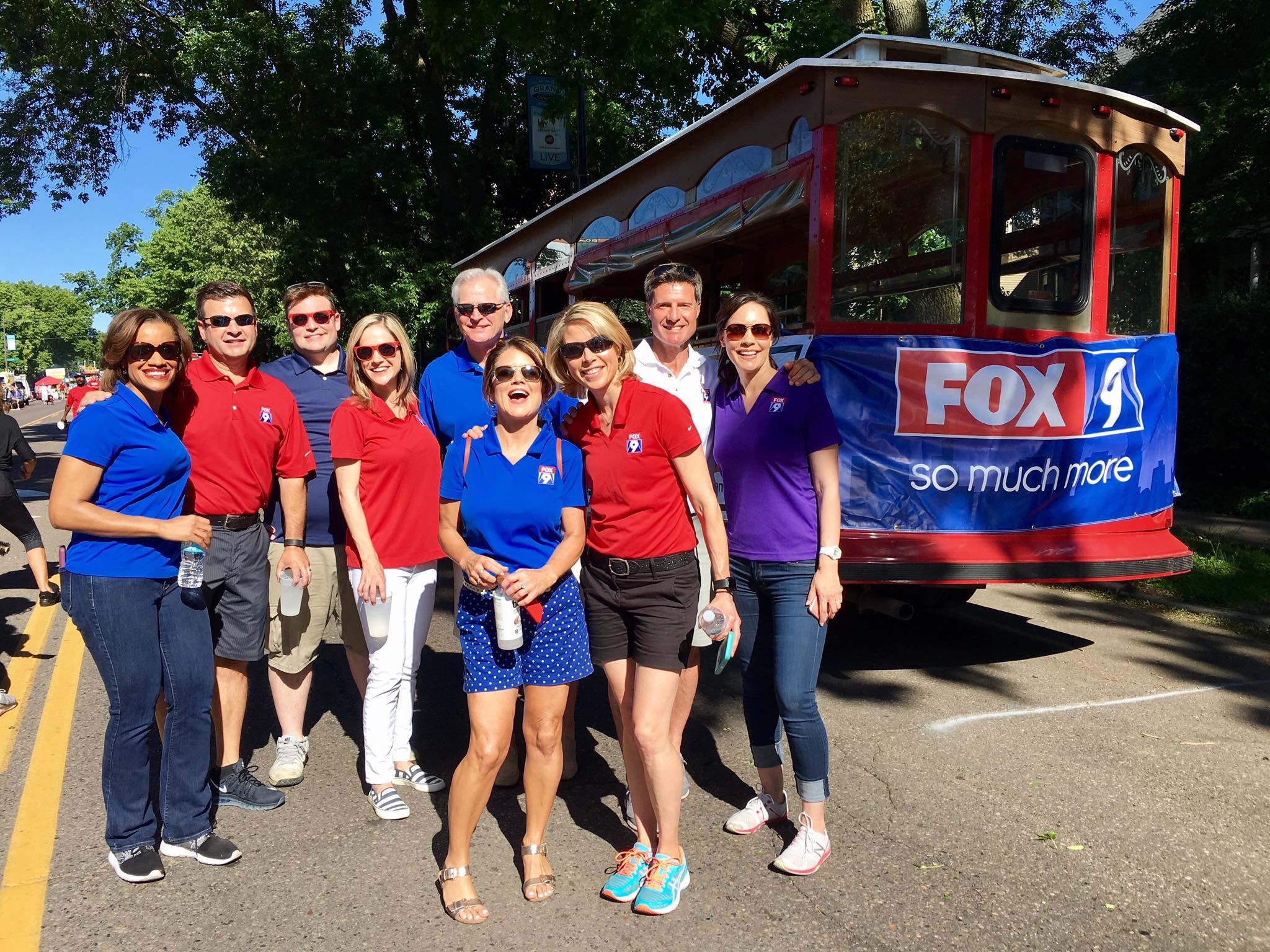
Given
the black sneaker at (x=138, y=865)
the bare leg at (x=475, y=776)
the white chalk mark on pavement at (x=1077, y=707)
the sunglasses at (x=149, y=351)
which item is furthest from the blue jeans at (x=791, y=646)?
the black sneaker at (x=138, y=865)

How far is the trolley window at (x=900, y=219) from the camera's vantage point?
5.15 metres

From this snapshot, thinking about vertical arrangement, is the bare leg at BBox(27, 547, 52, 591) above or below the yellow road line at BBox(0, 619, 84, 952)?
above

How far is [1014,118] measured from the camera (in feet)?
17.3

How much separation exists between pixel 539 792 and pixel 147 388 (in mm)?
1835

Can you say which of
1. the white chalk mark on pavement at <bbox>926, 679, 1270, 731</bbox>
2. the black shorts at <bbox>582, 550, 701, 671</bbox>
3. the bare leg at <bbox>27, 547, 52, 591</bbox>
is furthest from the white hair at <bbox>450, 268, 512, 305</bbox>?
the bare leg at <bbox>27, 547, 52, 591</bbox>

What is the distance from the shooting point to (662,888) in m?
3.04

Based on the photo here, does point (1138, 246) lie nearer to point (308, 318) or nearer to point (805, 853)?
point (805, 853)

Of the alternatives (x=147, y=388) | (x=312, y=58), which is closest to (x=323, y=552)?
(x=147, y=388)

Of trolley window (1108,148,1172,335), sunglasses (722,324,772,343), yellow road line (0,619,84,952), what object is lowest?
yellow road line (0,619,84,952)

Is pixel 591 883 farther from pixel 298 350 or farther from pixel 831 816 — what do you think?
pixel 298 350

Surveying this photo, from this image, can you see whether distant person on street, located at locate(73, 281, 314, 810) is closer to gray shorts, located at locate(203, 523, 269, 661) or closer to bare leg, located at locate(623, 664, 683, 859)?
gray shorts, located at locate(203, 523, 269, 661)

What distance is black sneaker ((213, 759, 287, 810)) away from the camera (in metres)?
Result: 3.84

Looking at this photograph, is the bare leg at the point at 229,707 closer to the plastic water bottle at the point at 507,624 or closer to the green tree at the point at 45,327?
the plastic water bottle at the point at 507,624

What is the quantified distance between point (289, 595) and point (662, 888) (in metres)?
1.83
